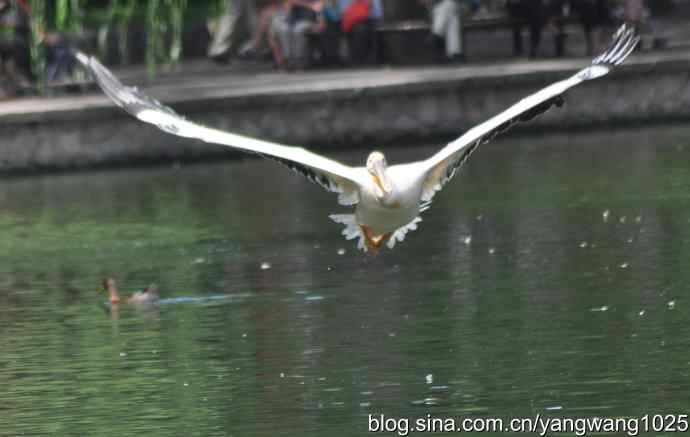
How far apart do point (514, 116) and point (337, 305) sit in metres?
1.97

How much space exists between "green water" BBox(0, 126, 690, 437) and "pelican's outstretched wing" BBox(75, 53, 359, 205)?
0.82 m

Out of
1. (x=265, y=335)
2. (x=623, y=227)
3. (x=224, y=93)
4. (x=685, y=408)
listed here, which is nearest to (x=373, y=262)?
(x=623, y=227)

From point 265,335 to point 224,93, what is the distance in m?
9.98

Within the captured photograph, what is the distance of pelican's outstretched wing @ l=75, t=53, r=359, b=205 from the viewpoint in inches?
463

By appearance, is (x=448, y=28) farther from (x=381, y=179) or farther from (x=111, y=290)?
(x=381, y=179)

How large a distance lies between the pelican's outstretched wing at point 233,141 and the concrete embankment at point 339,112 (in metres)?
8.62

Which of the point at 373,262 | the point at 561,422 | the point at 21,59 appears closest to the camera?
the point at 561,422

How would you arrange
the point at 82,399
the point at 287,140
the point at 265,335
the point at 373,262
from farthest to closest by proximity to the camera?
the point at 287,140 < the point at 373,262 < the point at 265,335 < the point at 82,399

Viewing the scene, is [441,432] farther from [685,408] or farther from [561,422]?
[685,408]

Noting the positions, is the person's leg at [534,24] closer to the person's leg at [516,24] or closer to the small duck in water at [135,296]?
the person's leg at [516,24]

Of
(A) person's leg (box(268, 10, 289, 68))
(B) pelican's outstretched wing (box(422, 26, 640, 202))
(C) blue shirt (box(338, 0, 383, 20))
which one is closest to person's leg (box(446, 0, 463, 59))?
(C) blue shirt (box(338, 0, 383, 20))

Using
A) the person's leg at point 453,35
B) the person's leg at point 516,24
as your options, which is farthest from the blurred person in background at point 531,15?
the person's leg at point 453,35

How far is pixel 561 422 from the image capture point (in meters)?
9.51

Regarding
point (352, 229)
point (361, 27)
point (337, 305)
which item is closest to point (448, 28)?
point (361, 27)
